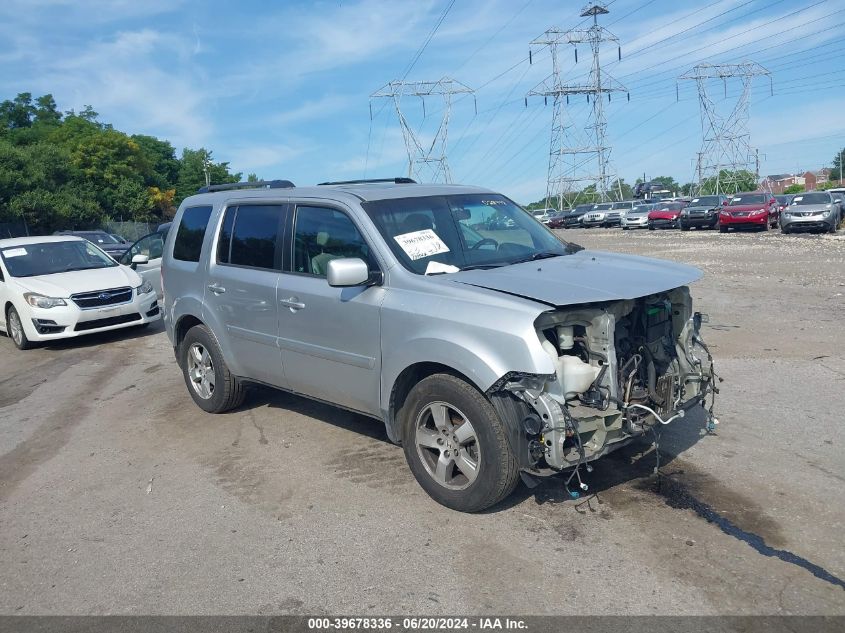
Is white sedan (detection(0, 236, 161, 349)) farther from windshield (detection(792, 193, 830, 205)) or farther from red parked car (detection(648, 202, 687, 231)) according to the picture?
red parked car (detection(648, 202, 687, 231))

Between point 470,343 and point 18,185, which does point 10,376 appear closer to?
point 470,343

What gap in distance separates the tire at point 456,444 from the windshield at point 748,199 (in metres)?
31.4

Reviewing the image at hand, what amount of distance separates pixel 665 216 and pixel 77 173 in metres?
35.1

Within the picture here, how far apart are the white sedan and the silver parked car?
2436 cm

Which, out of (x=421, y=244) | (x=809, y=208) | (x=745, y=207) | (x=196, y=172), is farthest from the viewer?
(x=196, y=172)

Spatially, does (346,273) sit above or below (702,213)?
above

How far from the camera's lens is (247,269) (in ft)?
19.6

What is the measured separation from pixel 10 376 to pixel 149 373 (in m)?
2.02

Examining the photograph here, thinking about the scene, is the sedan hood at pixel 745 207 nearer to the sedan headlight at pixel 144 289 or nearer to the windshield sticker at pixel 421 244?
the sedan headlight at pixel 144 289

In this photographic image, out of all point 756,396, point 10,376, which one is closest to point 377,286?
point 756,396

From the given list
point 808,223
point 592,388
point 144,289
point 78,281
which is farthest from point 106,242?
point 808,223

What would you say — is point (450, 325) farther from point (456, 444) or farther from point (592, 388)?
point (592, 388)

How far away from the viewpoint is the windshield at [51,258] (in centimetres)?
1155

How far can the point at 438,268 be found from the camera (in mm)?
4832
